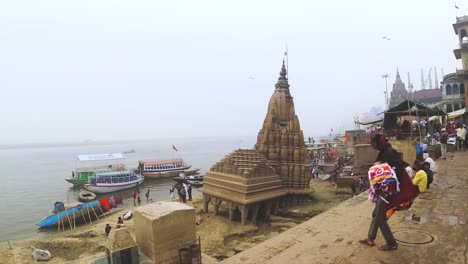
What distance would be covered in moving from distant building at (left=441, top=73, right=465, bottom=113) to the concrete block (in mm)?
40302

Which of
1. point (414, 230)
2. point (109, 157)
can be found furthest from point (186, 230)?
point (109, 157)

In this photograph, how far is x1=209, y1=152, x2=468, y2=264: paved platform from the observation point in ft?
15.4

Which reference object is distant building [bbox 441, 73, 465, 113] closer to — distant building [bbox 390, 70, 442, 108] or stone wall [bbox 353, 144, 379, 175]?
stone wall [bbox 353, 144, 379, 175]

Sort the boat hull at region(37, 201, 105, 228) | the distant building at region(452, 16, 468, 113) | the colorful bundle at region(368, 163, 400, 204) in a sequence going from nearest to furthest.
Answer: the colorful bundle at region(368, 163, 400, 204) < the boat hull at region(37, 201, 105, 228) < the distant building at region(452, 16, 468, 113)

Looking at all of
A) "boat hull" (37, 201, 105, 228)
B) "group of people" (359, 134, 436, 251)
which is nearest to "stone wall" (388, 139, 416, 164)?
"group of people" (359, 134, 436, 251)

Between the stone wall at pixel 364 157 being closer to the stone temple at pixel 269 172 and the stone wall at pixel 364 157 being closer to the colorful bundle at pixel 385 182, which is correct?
the stone temple at pixel 269 172

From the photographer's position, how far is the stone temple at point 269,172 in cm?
1709

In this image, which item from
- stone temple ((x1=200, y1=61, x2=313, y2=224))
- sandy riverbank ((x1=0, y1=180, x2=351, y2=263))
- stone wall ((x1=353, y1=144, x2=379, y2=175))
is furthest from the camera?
stone wall ((x1=353, y1=144, x2=379, y2=175))

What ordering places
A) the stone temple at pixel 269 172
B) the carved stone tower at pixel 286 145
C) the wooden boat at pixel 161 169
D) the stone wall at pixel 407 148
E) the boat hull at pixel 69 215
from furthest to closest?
the wooden boat at pixel 161 169, the boat hull at pixel 69 215, the carved stone tower at pixel 286 145, the stone temple at pixel 269 172, the stone wall at pixel 407 148

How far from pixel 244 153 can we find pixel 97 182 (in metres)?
27.4

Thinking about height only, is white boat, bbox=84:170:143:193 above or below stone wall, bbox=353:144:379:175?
below

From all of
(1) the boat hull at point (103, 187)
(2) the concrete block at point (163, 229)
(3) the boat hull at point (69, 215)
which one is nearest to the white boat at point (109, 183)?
(1) the boat hull at point (103, 187)

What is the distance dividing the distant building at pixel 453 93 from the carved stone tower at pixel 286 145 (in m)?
25.4

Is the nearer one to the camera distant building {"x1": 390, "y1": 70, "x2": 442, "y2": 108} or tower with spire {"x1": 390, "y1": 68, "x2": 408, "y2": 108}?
distant building {"x1": 390, "y1": 70, "x2": 442, "y2": 108}
